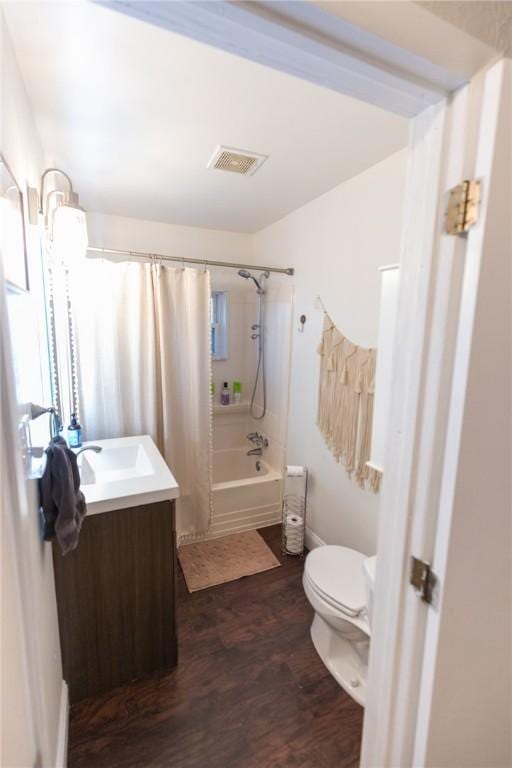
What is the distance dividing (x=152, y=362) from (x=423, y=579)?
1946mm

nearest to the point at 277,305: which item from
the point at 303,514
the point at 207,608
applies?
the point at 303,514

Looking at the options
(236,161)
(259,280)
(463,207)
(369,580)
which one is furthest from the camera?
(259,280)

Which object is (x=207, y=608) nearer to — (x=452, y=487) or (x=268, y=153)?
(x=452, y=487)

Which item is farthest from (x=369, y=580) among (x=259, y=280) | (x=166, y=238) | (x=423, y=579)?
(x=166, y=238)

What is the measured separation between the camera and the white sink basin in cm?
139

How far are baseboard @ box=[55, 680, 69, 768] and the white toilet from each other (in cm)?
104

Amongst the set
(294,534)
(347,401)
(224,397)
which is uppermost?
(347,401)

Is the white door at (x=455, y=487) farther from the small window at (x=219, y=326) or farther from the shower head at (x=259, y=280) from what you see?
the small window at (x=219, y=326)

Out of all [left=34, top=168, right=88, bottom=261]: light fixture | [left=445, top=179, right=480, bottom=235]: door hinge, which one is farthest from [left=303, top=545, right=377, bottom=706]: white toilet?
[left=34, top=168, right=88, bottom=261]: light fixture

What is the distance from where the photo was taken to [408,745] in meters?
0.77

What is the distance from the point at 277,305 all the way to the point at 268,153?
3.97 ft

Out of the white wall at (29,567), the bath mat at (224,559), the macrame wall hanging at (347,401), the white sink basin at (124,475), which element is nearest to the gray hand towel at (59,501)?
the white wall at (29,567)

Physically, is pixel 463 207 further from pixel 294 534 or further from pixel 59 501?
pixel 294 534

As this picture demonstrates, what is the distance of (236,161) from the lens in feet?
5.68
